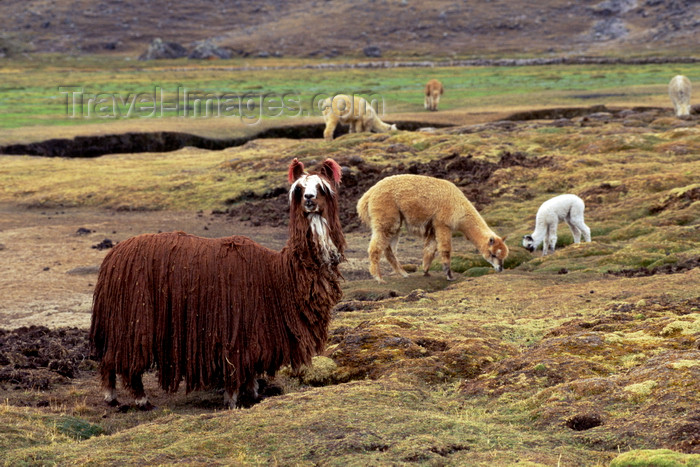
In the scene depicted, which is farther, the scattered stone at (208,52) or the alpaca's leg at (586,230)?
the scattered stone at (208,52)

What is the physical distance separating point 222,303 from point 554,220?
39.3ft

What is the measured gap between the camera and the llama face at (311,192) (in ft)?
29.2

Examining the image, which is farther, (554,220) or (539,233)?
(539,233)

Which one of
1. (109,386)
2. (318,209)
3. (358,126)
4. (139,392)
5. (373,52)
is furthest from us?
(373,52)

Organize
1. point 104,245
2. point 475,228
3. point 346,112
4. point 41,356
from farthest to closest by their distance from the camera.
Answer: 1. point 346,112
2. point 104,245
3. point 475,228
4. point 41,356

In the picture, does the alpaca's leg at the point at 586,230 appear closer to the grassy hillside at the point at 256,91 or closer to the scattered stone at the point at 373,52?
the grassy hillside at the point at 256,91

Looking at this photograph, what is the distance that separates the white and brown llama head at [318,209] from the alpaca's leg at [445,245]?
807cm

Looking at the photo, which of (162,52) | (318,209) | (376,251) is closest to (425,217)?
(376,251)

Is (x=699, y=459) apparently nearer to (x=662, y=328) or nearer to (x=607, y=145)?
(x=662, y=328)

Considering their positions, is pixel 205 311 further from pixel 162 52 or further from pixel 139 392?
pixel 162 52

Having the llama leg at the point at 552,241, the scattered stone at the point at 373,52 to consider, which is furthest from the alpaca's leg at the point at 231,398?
the scattered stone at the point at 373,52

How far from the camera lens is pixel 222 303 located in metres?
9.09

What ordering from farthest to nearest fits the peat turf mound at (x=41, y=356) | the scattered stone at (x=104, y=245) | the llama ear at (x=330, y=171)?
the scattered stone at (x=104, y=245)
the peat turf mound at (x=41, y=356)
the llama ear at (x=330, y=171)

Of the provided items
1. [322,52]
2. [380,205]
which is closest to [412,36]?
[322,52]
